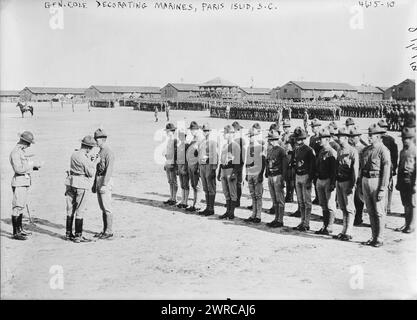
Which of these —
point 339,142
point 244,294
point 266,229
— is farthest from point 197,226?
point 339,142

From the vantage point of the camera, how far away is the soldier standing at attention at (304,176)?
7.67 m

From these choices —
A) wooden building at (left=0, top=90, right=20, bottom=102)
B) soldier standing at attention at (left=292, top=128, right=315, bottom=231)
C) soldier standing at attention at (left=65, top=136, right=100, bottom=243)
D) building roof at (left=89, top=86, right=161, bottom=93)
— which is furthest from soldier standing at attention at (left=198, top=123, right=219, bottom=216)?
building roof at (left=89, top=86, right=161, bottom=93)

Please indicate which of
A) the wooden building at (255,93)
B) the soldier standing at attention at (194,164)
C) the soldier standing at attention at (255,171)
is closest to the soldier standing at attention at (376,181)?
the soldier standing at attention at (255,171)

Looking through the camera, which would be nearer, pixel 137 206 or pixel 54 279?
pixel 54 279

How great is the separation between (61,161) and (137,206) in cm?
584

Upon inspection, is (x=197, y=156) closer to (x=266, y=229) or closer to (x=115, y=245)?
(x=266, y=229)

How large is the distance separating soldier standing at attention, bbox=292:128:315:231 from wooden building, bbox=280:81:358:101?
52830mm

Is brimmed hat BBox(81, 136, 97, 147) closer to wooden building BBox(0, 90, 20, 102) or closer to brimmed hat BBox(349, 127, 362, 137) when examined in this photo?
wooden building BBox(0, 90, 20, 102)

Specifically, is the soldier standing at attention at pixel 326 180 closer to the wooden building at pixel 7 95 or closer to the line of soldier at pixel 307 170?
the line of soldier at pixel 307 170

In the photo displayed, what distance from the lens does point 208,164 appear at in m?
8.56

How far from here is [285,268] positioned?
20.4ft

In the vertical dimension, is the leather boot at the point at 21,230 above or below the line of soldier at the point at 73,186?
below

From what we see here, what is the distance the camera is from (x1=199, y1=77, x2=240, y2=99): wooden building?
209ft

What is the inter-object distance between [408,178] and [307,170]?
71.5 inches
